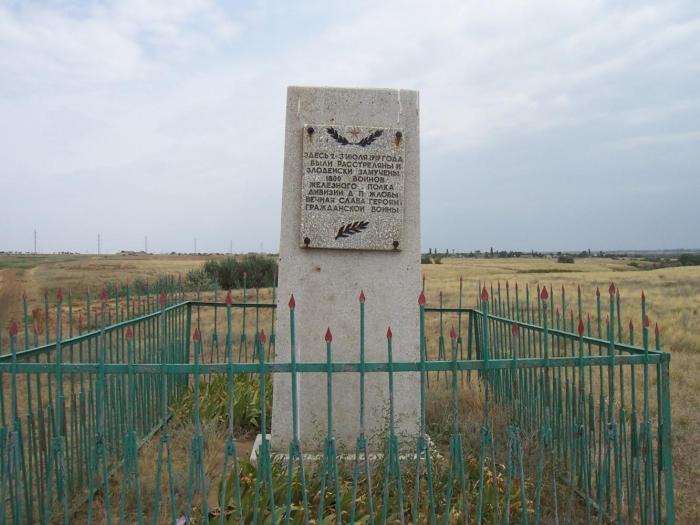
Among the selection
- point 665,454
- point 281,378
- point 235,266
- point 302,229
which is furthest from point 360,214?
point 235,266

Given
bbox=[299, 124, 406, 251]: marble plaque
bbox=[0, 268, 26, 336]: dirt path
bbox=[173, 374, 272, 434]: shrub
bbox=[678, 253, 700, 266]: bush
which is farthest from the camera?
bbox=[678, 253, 700, 266]: bush

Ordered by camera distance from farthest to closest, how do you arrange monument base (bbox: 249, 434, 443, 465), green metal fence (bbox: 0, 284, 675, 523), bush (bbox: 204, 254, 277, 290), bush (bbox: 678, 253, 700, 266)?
bush (bbox: 678, 253, 700, 266) < bush (bbox: 204, 254, 277, 290) < monument base (bbox: 249, 434, 443, 465) < green metal fence (bbox: 0, 284, 675, 523)

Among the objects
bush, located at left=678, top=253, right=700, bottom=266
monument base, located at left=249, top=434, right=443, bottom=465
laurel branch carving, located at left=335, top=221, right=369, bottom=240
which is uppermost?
laurel branch carving, located at left=335, top=221, right=369, bottom=240

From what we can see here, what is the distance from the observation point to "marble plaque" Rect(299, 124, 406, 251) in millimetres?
4746

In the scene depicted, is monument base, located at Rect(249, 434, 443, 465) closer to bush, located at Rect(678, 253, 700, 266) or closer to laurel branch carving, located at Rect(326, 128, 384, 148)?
laurel branch carving, located at Rect(326, 128, 384, 148)

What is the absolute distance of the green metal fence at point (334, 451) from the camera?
3035 millimetres

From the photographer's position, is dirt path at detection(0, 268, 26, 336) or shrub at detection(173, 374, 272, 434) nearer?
dirt path at detection(0, 268, 26, 336)

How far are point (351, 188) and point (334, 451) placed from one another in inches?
91.7

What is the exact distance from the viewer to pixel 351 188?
4789 millimetres

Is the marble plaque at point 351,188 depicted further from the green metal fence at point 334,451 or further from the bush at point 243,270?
the bush at point 243,270

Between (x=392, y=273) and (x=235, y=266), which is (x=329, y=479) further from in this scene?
(x=235, y=266)

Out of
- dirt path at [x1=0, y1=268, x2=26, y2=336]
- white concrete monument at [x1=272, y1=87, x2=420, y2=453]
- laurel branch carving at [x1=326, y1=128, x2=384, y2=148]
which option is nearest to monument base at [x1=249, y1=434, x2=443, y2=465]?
white concrete monument at [x1=272, y1=87, x2=420, y2=453]

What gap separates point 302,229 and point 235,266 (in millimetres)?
21465

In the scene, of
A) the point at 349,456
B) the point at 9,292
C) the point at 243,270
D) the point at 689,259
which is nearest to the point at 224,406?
the point at 349,456
